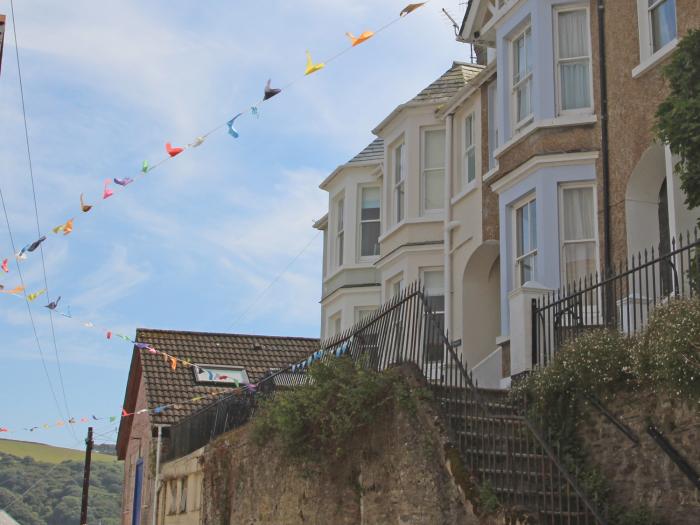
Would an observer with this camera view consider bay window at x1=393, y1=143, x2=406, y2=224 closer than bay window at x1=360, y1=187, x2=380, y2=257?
Yes

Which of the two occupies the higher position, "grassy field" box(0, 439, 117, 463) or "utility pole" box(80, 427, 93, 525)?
"grassy field" box(0, 439, 117, 463)

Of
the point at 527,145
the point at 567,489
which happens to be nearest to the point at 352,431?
the point at 567,489

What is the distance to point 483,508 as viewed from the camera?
977 cm

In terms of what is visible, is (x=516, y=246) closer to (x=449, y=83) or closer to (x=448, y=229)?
(x=448, y=229)

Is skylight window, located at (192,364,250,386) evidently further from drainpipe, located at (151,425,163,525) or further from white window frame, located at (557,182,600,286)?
white window frame, located at (557,182,600,286)

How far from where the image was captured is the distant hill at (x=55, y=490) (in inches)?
3004

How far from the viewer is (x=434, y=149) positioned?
72.1ft

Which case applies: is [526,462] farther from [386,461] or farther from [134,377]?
[134,377]

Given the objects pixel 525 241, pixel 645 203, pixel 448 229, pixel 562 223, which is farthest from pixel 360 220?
pixel 645 203

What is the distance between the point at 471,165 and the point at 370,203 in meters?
6.07

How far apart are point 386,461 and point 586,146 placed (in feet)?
22.0

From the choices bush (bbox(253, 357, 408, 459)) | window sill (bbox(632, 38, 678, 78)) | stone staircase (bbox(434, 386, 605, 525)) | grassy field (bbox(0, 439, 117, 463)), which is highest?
grassy field (bbox(0, 439, 117, 463))

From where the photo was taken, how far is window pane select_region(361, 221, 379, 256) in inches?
1014

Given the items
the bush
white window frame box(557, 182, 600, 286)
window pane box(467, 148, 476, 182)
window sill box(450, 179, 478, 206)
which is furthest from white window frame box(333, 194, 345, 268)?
the bush
